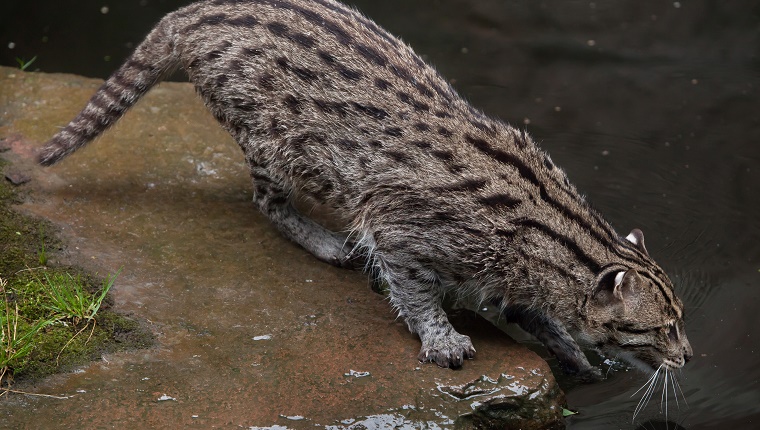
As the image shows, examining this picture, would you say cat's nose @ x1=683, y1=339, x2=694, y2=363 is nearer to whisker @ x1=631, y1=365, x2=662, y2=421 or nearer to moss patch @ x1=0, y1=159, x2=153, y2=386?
whisker @ x1=631, y1=365, x2=662, y2=421

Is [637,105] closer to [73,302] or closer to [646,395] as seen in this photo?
[646,395]

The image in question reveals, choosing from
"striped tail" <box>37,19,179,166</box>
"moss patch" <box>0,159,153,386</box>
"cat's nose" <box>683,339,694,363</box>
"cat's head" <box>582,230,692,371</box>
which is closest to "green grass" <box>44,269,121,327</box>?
"moss patch" <box>0,159,153,386</box>

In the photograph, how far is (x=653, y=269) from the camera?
233 inches

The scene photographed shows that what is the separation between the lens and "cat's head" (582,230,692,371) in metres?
5.73

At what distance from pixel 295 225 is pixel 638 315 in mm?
2524

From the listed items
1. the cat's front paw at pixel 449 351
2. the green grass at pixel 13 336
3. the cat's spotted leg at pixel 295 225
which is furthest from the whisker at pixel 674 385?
the green grass at pixel 13 336

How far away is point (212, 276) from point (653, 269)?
109 inches

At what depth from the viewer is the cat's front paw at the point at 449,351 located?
5.93 meters

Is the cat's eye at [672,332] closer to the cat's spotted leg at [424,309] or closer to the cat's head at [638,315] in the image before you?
the cat's head at [638,315]

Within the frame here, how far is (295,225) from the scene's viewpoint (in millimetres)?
7109

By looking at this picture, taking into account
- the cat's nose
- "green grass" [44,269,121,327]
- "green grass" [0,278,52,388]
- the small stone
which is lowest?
"green grass" [0,278,52,388]

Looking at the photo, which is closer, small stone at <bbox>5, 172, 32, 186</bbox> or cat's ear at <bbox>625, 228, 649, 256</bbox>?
cat's ear at <bbox>625, 228, 649, 256</bbox>

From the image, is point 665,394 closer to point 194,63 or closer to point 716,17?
point 194,63

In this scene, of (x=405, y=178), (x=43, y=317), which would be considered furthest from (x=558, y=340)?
(x=43, y=317)
